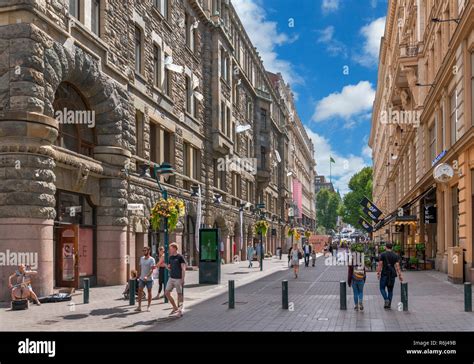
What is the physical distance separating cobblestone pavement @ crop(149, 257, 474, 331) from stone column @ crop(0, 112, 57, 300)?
16.1 feet

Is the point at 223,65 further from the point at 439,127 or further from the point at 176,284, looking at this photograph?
the point at 176,284

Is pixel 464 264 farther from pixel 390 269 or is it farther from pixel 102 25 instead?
pixel 102 25

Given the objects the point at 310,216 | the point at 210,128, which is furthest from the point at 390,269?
the point at 310,216

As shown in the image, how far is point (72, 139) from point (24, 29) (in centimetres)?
542

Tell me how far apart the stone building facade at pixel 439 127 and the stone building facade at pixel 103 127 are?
1274 centimetres

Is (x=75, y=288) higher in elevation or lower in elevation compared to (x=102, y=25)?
lower

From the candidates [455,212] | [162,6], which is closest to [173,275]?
[455,212]

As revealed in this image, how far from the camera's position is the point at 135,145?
2695 cm

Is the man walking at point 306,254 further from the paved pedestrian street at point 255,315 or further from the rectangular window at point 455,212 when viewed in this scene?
the paved pedestrian street at point 255,315

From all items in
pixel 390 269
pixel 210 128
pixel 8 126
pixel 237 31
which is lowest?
pixel 390 269

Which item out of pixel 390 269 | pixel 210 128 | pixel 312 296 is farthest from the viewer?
pixel 210 128

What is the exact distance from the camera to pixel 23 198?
18141mm

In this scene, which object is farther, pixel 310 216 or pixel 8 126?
pixel 310 216

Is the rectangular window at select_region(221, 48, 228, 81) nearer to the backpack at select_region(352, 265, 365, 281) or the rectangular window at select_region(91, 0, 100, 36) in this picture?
the rectangular window at select_region(91, 0, 100, 36)
